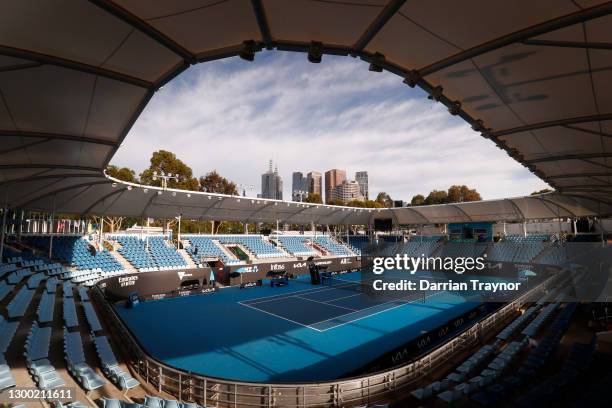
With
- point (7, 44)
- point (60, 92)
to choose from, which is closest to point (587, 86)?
point (7, 44)

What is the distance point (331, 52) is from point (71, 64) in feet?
16.1

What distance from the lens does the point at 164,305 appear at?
23.5 meters

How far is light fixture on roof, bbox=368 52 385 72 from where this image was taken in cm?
610

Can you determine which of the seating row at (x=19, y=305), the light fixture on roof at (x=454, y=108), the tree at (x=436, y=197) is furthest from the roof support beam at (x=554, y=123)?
the tree at (x=436, y=197)

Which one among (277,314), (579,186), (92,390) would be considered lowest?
(277,314)

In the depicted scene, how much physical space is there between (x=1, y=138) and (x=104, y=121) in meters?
3.57

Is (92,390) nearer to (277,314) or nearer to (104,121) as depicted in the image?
(104,121)

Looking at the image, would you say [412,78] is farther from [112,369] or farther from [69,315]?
[69,315]

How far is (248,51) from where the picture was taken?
5.78 m

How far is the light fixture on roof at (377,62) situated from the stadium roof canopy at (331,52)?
0.07 ft

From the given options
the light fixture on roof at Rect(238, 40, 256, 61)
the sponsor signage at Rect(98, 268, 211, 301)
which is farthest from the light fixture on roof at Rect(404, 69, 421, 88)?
the sponsor signage at Rect(98, 268, 211, 301)

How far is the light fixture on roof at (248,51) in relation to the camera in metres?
5.66

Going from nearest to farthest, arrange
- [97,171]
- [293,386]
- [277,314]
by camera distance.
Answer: [293,386]
[97,171]
[277,314]

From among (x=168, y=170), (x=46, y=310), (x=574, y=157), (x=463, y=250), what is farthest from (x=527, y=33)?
(x=168, y=170)
